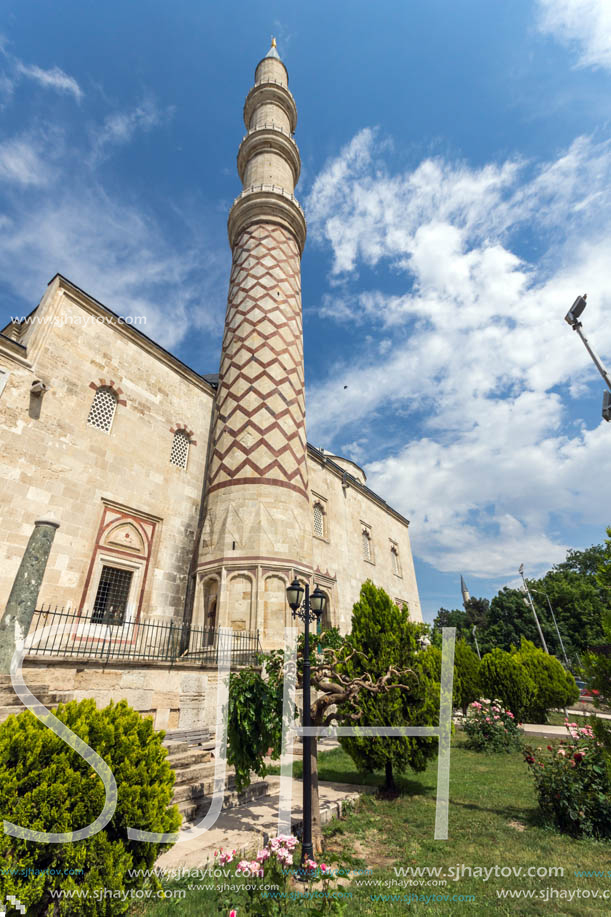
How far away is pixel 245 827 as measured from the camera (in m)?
4.95

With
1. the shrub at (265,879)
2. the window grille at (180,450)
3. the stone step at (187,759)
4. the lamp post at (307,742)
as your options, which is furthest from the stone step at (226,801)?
the window grille at (180,450)

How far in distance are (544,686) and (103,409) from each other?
1826cm

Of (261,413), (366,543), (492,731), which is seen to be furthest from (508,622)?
(261,413)

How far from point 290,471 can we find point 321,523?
5.99 metres

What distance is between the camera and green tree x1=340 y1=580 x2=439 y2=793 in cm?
682

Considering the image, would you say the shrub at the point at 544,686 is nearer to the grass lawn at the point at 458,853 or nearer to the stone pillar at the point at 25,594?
the grass lawn at the point at 458,853

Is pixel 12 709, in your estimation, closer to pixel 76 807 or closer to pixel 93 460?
pixel 76 807

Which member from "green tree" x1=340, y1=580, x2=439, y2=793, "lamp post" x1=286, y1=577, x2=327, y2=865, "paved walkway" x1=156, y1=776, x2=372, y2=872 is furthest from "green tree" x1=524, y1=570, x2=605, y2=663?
"lamp post" x1=286, y1=577, x2=327, y2=865

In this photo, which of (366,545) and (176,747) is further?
(366,545)

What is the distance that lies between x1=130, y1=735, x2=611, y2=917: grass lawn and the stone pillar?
396 cm

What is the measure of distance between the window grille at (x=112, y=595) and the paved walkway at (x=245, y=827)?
17.1 feet

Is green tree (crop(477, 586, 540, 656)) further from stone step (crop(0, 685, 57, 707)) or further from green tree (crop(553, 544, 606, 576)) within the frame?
stone step (crop(0, 685, 57, 707))

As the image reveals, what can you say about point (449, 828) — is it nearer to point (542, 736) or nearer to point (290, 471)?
point (290, 471)

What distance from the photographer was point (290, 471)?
12.8 m
